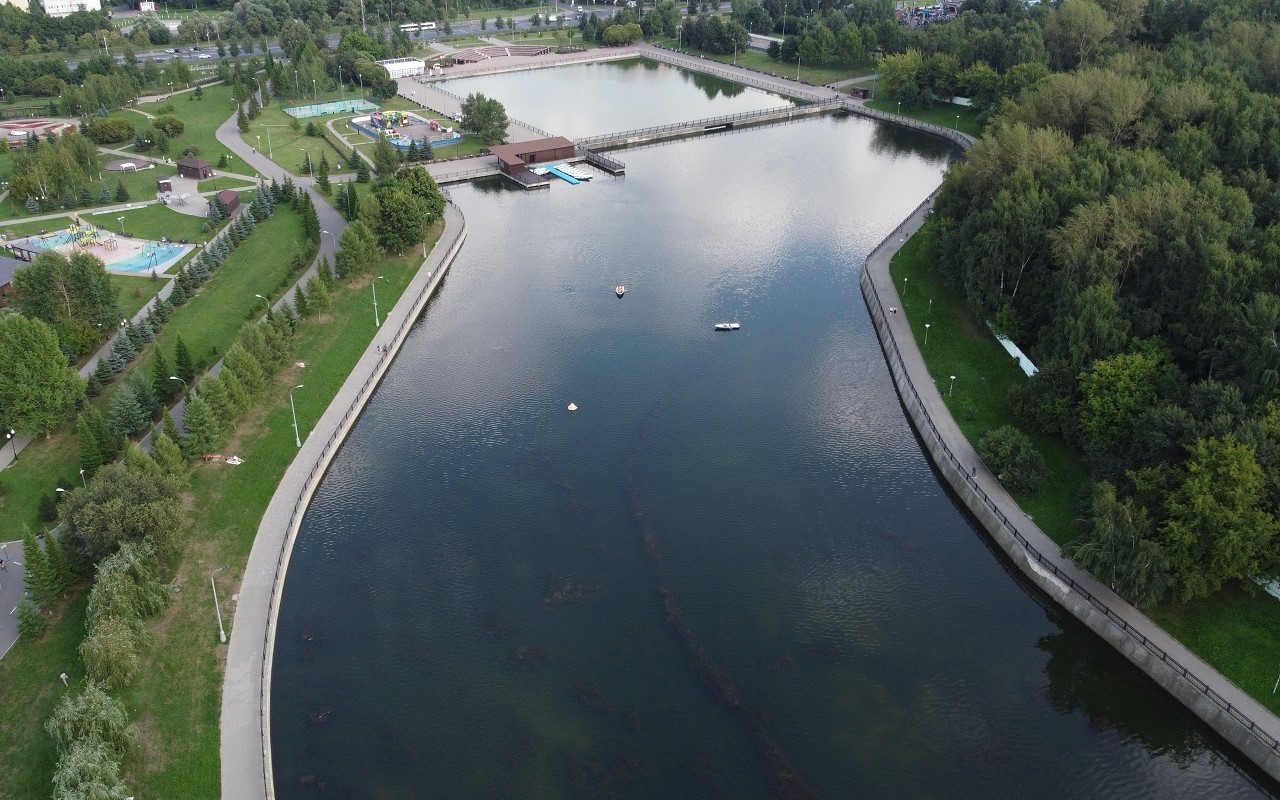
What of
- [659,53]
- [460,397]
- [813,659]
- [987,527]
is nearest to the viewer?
[813,659]

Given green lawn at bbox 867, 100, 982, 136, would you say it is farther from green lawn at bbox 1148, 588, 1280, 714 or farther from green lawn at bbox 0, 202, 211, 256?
green lawn at bbox 1148, 588, 1280, 714

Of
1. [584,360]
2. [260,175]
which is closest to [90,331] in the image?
[584,360]

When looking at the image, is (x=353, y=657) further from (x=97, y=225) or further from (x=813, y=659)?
(x=97, y=225)

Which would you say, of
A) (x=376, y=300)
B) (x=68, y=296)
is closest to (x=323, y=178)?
(x=376, y=300)

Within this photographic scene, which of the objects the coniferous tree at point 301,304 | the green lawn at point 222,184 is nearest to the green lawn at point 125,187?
the green lawn at point 222,184

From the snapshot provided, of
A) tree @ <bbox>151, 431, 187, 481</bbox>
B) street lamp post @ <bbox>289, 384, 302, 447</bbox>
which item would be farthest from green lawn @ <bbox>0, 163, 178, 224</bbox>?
tree @ <bbox>151, 431, 187, 481</bbox>

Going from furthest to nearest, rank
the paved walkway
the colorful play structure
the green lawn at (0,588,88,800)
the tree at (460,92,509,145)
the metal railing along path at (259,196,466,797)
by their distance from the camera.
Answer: the tree at (460,92,509,145), the colorful play structure, the metal railing along path at (259,196,466,797), the paved walkway, the green lawn at (0,588,88,800)

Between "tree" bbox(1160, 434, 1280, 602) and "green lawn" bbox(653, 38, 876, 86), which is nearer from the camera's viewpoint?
"tree" bbox(1160, 434, 1280, 602)
